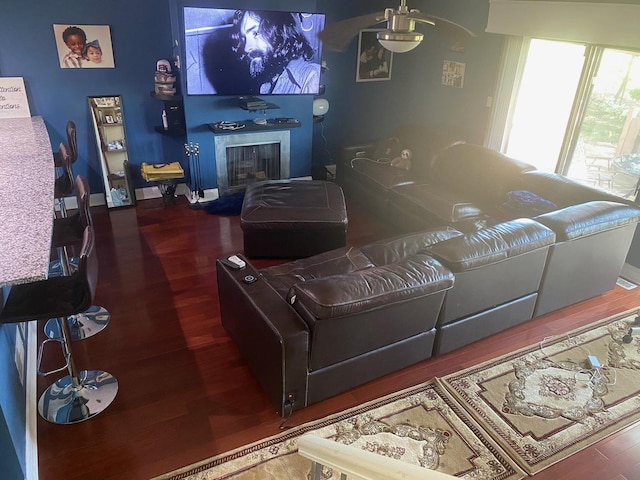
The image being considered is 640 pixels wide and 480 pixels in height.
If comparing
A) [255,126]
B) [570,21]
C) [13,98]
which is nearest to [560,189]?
[570,21]

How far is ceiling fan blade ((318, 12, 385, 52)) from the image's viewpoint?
2.61 meters

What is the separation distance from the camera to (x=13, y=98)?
461cm

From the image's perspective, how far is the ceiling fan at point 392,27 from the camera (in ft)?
8.63

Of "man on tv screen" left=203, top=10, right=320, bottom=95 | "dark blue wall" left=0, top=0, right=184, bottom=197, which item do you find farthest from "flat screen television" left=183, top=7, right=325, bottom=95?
"dark blue wall" left=0, top=0, right=184, bottom=197

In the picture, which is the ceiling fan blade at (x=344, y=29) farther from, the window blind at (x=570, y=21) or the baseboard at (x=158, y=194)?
the baseboard at (x=158, y=194)

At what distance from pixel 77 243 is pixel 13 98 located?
258 cm

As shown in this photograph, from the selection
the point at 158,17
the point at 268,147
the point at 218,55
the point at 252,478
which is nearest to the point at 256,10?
the point at 218,55

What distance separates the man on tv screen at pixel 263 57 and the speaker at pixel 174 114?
47 cm

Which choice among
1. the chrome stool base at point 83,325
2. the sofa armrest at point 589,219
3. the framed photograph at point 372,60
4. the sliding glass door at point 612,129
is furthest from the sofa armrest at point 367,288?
the framed photograph at point 372,60

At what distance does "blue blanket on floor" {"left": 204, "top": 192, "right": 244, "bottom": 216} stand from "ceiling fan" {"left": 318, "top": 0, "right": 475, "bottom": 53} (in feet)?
9.18

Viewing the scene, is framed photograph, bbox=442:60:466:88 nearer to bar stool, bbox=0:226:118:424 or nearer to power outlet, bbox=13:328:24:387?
bar stool, bbox=0:226:118:424

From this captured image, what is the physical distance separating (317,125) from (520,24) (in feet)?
8.87

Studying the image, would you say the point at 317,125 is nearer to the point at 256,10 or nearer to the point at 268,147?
the point at 268,147

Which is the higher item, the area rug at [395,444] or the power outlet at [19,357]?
the power outlet at [19,357]
